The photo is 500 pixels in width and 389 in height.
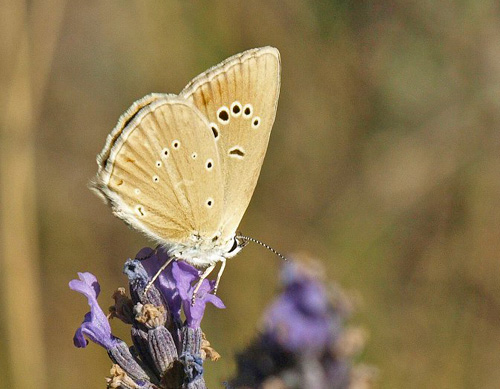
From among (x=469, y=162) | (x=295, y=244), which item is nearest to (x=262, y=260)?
(x=295, y=244)

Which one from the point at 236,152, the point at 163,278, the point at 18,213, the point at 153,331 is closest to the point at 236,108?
the point at 236,152

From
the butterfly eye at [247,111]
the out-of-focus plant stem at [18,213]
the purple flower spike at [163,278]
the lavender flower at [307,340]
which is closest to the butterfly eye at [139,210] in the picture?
the purple flower spike at [163,278]

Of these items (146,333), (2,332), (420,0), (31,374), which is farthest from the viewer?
(420,0)

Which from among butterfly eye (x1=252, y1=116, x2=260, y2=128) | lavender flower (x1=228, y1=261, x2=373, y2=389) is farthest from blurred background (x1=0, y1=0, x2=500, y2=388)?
lavender flower (x1=228, y1=261, x2=373, y2=389)

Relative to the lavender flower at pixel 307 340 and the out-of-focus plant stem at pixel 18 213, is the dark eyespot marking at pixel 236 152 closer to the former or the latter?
the lavender flower at pixel 307 340

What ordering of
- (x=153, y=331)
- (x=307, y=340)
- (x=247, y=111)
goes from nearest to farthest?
1. (x=307, y=340)
2. (x=153, y=331)
3. (x=247, y=111)

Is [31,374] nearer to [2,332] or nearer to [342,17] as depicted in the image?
[2,332]

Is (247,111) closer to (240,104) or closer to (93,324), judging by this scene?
(240,104)
